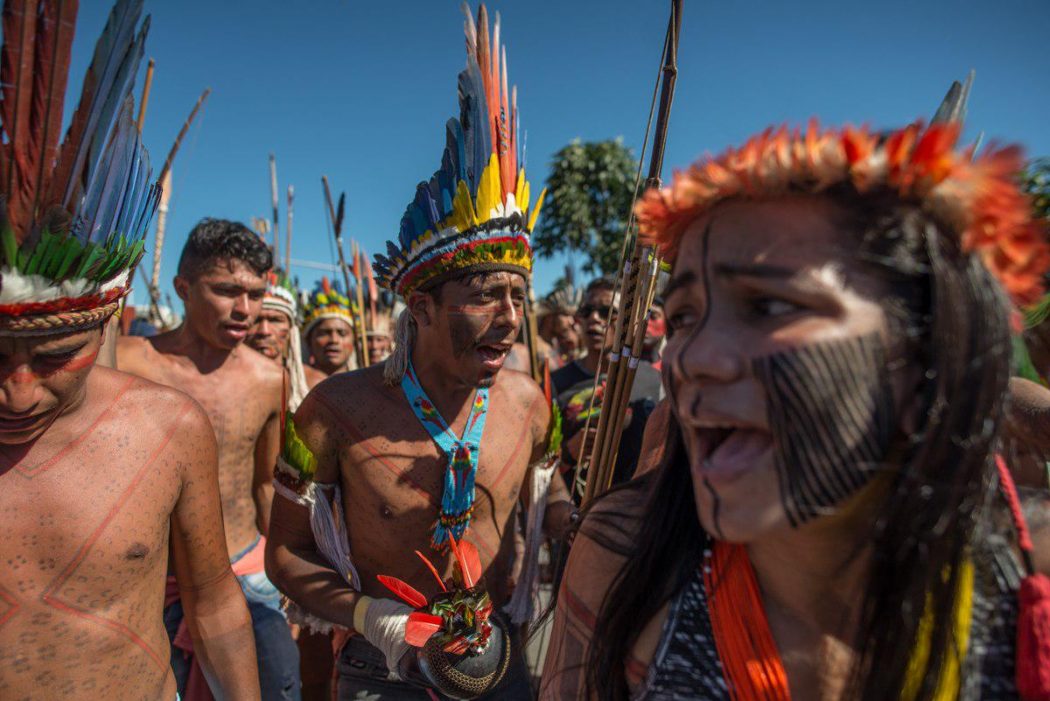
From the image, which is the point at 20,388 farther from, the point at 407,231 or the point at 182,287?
the point at 182,287

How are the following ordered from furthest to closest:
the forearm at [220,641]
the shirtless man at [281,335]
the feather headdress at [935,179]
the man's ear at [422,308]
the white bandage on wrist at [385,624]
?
1. the shirtless man at [281,335]
2. the man's ear at [422,308]
3. the white bandage on wrist at [385,624]
4. the forearm at [220,641]
5. the feather headdress at [935,179]

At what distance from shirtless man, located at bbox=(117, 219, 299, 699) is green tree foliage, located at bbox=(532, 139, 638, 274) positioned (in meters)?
12.1

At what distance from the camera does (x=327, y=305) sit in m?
6.37

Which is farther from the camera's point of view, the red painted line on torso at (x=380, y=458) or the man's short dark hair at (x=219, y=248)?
the man's short dark hair at (x=219, y=248)

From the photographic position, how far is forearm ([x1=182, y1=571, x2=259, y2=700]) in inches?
75.5

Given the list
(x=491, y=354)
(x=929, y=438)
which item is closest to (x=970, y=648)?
(x=929, y=438)

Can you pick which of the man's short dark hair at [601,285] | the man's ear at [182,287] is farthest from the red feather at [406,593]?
the man's short dark hair at [601,285]

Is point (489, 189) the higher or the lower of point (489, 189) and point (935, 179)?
the higher

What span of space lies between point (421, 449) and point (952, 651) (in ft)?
5.65

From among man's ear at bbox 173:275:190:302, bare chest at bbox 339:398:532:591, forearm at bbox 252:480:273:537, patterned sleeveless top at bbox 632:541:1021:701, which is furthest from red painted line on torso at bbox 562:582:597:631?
man's ear at bbox 173:275:190:302

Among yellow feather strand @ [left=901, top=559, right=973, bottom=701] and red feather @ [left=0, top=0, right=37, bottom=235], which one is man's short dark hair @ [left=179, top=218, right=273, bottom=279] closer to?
red feather @ [left=0, top=0, right=37, bottom=235]

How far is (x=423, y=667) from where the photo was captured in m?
1.99

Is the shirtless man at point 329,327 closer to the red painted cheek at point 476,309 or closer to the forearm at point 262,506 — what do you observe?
the forearm at point 262,506

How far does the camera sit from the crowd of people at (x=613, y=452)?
1016mm
